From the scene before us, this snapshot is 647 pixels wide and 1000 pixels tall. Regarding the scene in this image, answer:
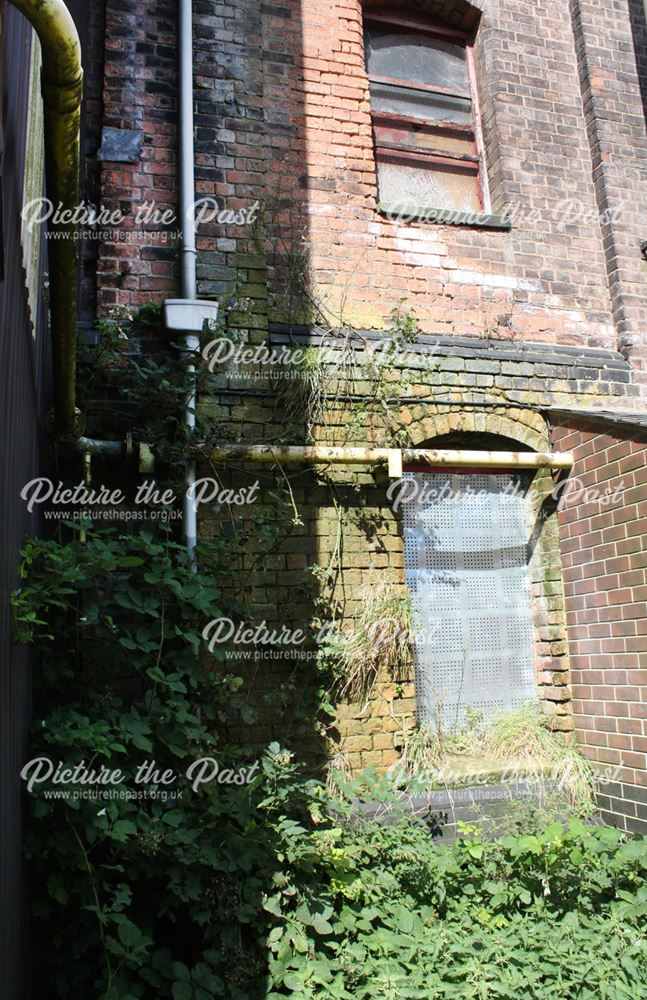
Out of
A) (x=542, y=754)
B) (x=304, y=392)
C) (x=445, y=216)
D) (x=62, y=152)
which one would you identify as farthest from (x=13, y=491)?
(x=445, y=216)

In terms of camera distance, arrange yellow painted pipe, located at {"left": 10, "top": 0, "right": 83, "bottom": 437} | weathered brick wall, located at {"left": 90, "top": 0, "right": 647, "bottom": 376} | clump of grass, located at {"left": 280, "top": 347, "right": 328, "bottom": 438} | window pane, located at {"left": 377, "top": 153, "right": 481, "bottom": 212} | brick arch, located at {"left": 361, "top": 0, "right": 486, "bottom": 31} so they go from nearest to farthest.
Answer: yellow painted pipe, located at {"left": 10, "top": 0, "right": 83, "bottom": 437}
clump of grass, located at {"left": 280, "top": 347, "right": 328, "bottom": 438}
weathered brick wall, located at {"left": 90, "top": 0, "right": 647, "bottom": 376}
window pane, located at {"left": 377, "top": 153, "right": 481, "bottom": 212}
brick arch, located at {"left": 361, "top": 0, "right": 486, "bottom": 31}

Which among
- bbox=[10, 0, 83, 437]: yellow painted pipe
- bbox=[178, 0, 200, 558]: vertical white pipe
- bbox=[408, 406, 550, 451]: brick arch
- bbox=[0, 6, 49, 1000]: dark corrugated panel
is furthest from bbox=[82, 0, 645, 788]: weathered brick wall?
bbox=[0, 6, 49, 1000]: dark corrugated panel

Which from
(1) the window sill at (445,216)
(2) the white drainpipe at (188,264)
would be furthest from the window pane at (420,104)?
(2) the white drainpipe at (188,264)

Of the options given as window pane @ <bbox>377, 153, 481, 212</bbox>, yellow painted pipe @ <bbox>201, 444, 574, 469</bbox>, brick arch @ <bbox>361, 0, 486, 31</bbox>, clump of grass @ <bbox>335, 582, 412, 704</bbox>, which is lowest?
clump of grass @ <bbox>335, 582, 412, 704</bbox>

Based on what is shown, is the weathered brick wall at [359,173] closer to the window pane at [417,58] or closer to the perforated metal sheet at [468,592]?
the window pane at [417,58]

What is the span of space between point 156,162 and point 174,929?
4.13 m

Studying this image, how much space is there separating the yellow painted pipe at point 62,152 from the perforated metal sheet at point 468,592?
7.81 ft

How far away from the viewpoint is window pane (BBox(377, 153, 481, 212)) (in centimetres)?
551

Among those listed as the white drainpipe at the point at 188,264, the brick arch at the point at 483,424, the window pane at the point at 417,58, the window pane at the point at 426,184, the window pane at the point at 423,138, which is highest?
the window pane at the point at 417,58

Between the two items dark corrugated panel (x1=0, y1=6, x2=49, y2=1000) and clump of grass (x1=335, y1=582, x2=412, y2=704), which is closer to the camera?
dark corrugated panel (x1=0, y1=6, x2=49, y2=1000)

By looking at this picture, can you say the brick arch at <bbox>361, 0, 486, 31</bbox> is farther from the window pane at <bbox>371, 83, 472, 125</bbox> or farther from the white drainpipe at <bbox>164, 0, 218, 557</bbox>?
the white drainpipe at <bbox>164, 0, 218, 557</bbox>

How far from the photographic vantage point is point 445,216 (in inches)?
212

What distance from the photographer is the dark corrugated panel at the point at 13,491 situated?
2.26m

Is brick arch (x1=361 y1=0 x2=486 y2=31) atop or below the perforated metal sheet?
atop
